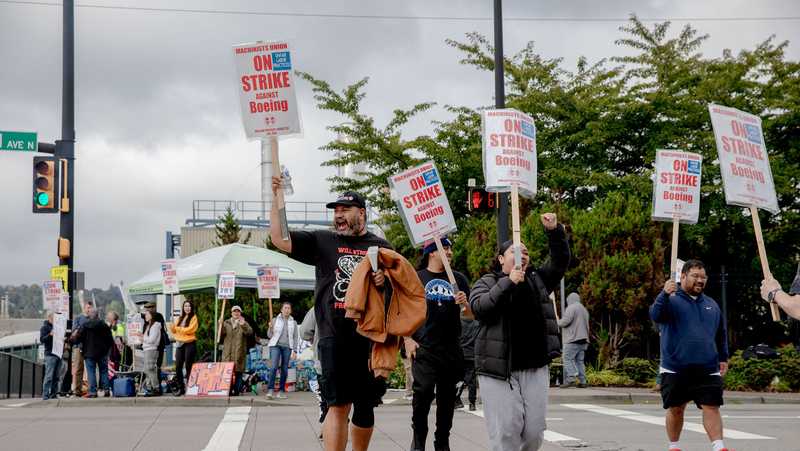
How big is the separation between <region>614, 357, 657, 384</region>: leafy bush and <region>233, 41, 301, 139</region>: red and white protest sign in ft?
45.3

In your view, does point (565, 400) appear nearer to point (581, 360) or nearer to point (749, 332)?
point (581, 360)

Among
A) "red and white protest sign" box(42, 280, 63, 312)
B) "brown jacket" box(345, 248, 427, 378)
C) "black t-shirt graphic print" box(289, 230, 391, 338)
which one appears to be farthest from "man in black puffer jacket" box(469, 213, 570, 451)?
"red and white protest sign" box(42, 280, 63, 312)

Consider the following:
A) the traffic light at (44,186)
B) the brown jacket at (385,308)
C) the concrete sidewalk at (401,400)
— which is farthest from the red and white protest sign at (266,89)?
the traffic light at (44,186)

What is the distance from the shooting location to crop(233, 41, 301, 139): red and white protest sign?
739 cm

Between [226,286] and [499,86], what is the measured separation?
701cm

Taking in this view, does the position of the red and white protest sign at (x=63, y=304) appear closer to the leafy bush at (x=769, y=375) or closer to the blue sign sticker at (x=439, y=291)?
the leafy bush at (x=769, y=375)

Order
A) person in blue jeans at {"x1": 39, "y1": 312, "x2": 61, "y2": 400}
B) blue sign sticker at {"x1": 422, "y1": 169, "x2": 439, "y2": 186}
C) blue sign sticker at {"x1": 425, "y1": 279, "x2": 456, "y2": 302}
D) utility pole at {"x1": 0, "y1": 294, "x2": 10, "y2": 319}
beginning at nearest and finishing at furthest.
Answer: blue sign sticker at {"x1": 425, "y1": 279, "x2": 456, "y2": 302}, blue sign sticker at {"x1": 422, "y1": 169, "x2": 439, "y2": 186}, person in blue jeans at {"x1": 39, "y1": 312, "x2": 61, "y2": 400}, utility pole at {"x1": 0, "y1": 294, "x2": 10, "y2": 319}

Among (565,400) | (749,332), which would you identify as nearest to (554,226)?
(565,400)

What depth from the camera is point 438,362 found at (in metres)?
8.77

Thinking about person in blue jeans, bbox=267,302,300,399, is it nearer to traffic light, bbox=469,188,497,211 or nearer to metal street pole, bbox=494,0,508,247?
traffic light, bbox=469,188,497,211

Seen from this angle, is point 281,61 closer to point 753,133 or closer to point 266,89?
point 266,89

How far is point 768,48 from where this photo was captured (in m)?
25.3

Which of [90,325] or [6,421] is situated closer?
[6,421]

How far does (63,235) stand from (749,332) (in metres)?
15.0
